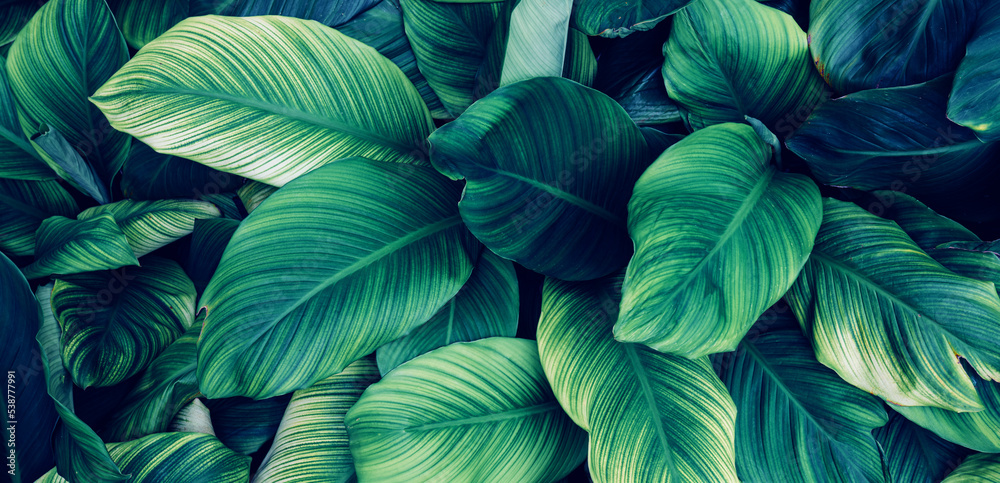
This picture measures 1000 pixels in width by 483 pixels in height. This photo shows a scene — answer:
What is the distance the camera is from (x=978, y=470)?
822mm

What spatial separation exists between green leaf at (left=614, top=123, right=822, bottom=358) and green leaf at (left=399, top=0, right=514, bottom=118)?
0.38m

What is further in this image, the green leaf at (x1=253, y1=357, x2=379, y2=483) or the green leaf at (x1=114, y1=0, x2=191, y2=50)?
the green leaf at (x1=114, y1=0, x2=191, y2=50)

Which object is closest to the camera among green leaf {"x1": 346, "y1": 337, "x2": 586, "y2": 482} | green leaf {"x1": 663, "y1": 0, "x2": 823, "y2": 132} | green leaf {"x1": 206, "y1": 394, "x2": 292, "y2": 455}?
green leaf {"x1": 346, "y1": 337, "x2": 586, "y2": 482}

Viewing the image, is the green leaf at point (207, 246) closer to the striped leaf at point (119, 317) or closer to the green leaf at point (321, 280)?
the striped leaf at point (119, 317)

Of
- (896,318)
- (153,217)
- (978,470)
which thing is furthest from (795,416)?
(153,217)

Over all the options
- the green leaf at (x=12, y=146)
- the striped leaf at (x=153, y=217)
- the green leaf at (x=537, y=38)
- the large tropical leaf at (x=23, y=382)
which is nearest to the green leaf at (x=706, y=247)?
the green leaf at (x=537, y=38)

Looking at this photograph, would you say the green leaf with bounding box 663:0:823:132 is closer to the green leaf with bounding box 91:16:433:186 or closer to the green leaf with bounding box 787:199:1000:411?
the green leaf with bounding box 787:199:1000:411

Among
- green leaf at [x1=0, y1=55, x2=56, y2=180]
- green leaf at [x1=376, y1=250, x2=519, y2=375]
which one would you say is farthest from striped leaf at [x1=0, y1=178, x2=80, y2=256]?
green leaf at [x1=376, y1=250, x2=519, y2=375]

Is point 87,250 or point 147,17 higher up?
point 147,17

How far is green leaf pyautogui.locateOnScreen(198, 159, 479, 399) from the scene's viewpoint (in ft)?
2.28

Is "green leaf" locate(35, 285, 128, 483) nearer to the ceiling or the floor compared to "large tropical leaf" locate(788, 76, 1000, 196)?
nearer to the floor

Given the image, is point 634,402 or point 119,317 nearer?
point 634,402

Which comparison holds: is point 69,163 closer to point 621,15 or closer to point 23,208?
point 23,208

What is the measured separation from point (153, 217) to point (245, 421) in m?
0.37
